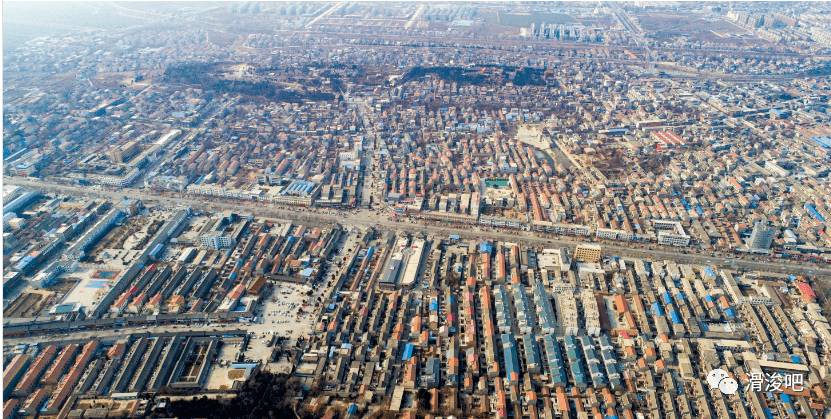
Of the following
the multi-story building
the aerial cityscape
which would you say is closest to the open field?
the aerial cityscape

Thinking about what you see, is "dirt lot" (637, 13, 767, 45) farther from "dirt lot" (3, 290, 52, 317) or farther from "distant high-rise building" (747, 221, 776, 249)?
"dirt lot" (3, 290, 52, 317)

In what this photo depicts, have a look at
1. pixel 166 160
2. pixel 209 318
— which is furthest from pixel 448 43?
pixel 209 318

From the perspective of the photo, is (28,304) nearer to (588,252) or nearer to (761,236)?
(588,252)

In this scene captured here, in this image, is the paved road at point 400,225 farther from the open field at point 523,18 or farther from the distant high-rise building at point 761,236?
the open field at point 523,18

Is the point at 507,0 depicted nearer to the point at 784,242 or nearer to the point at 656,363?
the point at 784,242

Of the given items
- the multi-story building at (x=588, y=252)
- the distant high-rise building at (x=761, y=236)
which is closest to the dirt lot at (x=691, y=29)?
the distant high-rise building at (x=761, y=236)
